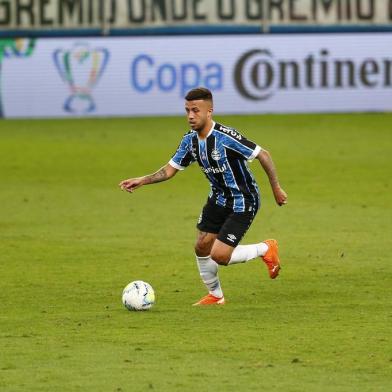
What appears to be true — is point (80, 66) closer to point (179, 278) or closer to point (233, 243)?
point (179, 278)

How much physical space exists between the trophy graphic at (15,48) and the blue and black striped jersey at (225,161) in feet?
70.0

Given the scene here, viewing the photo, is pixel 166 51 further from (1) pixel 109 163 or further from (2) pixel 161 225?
(2) pixel 161 225

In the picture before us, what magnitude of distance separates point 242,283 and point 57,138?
1691 cm

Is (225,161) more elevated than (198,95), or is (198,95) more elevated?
(198,95)

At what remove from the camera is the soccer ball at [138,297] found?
11.7 meters

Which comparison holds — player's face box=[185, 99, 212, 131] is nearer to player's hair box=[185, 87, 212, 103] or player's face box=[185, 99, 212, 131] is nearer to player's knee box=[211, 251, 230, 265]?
player's hair box=[185, 87, 212, 103]

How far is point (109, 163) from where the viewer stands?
26328 millimetres

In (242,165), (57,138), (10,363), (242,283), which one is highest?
(242,165)

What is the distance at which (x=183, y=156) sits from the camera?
1221cm

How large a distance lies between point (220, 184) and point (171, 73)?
21.2 meters

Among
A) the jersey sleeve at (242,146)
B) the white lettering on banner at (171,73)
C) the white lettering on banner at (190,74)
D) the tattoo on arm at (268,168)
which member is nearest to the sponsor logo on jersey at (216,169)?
the jersey sleeve at (242,146)

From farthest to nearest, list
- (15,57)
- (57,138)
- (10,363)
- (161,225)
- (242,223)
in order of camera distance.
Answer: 1. (15,57)
2. (57,138)
3. (161,225)
4. (242,223)
5. (10,363)

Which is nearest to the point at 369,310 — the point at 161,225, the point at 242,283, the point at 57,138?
the point at 242,283

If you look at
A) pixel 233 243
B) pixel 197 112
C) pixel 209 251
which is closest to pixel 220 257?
pixel 233 243
